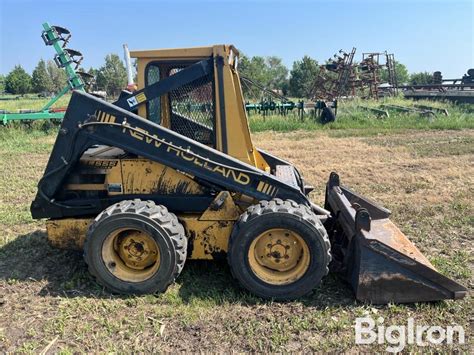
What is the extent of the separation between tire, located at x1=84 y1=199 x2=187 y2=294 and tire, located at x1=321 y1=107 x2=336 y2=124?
43.2 ft

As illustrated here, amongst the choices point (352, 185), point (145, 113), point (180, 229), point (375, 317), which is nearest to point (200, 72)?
point (145, 113)

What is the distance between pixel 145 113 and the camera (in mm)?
4152

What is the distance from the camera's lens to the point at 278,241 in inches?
149

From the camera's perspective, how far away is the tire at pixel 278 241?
3617mm

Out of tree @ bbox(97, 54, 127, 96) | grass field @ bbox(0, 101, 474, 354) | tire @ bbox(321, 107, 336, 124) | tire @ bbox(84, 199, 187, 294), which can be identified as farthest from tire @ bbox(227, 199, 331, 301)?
tree @ bbox(97, 54, 127, 96)

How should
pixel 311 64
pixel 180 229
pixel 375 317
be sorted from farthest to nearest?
pixel 311 64
pixel 180 229
pixel 375 317

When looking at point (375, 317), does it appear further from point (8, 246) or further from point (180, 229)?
point (8, 246)

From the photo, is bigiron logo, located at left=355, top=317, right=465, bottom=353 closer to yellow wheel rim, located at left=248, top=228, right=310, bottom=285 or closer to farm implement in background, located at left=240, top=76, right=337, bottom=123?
yellow wheel rim, located at left=248, top=228, right=310, bottom=285

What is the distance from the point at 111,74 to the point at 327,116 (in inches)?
2047

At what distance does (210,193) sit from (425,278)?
216cm

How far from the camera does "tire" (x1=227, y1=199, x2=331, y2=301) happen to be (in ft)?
11.9

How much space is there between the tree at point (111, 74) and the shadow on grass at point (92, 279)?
187 ft

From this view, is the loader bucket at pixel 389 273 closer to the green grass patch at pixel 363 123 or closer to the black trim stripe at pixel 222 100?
the black trim stripe at pixel 222 100

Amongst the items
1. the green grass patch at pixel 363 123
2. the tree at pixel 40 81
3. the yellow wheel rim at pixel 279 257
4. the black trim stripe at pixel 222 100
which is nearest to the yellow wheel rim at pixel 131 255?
the yellow wheel rim at pixel 279 257
